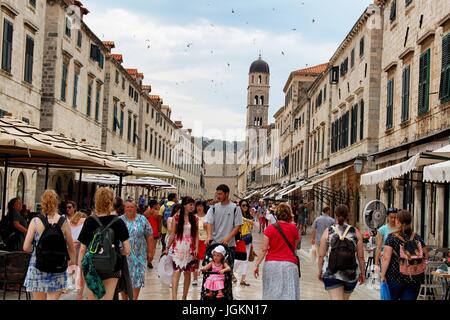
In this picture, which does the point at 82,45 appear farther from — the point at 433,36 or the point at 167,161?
the point at 167,161

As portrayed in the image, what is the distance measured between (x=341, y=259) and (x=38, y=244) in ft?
12.5

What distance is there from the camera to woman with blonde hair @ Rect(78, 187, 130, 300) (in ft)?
26.3

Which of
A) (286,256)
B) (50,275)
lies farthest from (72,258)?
(286,256)

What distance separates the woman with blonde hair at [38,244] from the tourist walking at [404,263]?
13.4ft

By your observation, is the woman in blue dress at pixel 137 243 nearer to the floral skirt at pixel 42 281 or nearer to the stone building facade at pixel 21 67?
the floral skirt at pixel 42 281

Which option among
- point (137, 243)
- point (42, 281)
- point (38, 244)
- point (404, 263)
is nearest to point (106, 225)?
point (38, 244)

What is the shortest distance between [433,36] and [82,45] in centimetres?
1914

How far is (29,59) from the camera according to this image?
2517cm

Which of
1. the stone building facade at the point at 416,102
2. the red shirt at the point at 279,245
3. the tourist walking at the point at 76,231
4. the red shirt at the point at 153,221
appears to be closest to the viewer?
the red shirt at the point at 279,245

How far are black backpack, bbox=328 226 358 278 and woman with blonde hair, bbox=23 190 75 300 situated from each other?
3.33 meters

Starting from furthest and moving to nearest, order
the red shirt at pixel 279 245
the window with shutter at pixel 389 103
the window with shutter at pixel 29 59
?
1. the window with shutter at pixel 29 59
2. the window with shutter at pixel 389 103
3. the red shirt at pixel 279 245

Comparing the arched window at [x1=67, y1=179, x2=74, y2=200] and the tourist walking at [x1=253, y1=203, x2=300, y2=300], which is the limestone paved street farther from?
the arched window at [x1=67, y1=179, x2=74, y2=200]

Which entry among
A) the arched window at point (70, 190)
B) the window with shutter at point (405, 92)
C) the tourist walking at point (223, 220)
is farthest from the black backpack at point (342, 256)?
the arched window at point (70, 190)

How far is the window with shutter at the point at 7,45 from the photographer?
22.0 m
